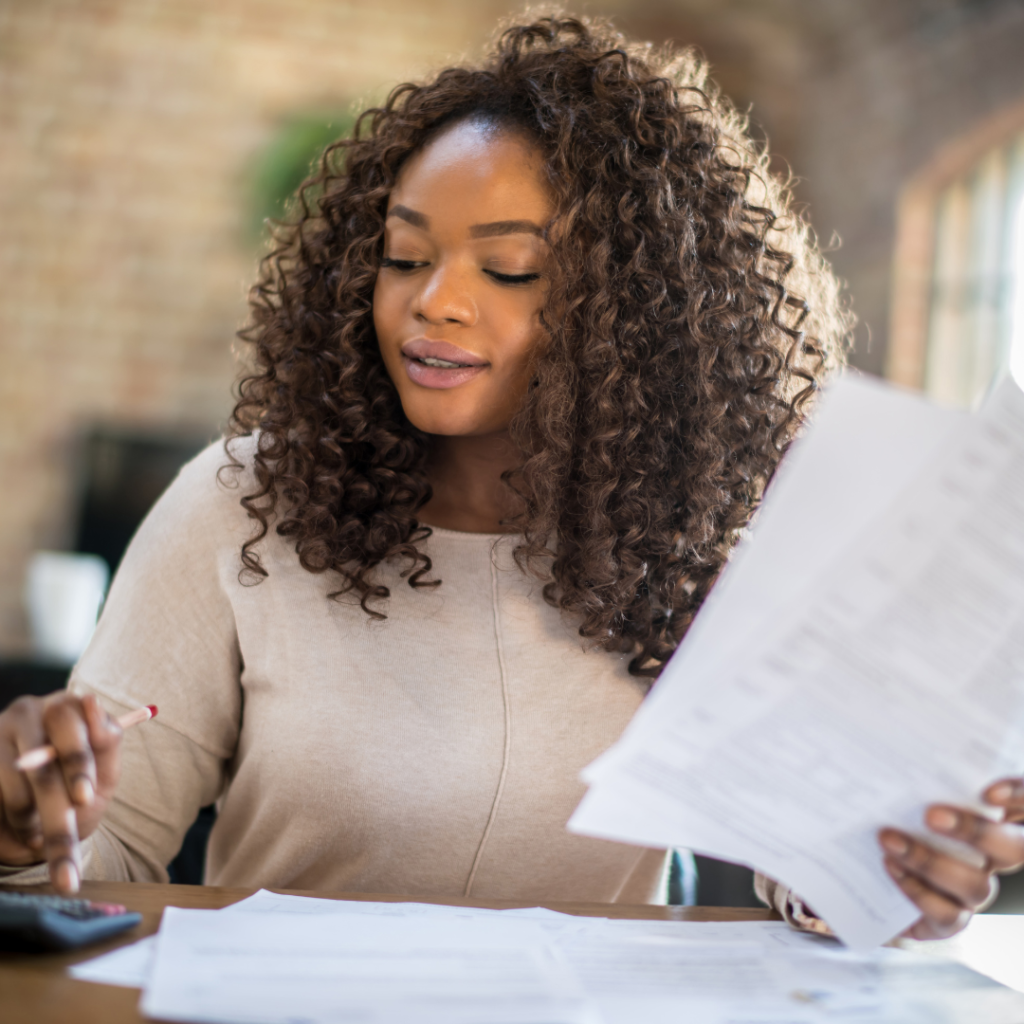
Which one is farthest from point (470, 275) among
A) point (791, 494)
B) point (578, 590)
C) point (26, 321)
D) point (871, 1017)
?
point (26, 321)

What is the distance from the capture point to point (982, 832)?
65 cm

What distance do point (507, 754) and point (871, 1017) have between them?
0.47m

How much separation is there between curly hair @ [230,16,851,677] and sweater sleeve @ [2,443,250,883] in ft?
0.18

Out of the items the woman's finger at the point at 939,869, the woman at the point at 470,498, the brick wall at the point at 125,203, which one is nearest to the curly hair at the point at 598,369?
the woman at the point at 470,498

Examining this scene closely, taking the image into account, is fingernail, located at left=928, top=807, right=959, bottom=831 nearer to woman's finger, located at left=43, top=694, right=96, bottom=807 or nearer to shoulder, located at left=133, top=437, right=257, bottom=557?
woman's finger, located at left=43, top=694, right=96, bottom=807

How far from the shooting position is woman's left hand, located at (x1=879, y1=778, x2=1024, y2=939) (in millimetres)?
644

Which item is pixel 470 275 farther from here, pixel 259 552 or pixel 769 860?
pixel 769 860

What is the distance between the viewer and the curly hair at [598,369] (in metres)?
1.08

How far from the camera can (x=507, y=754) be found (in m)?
1.02

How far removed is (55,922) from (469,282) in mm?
652

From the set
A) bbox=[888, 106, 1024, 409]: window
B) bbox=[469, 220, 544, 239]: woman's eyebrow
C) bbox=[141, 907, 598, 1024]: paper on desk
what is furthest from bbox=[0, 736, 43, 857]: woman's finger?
bbox=[888, 106, 1024, 409]: window

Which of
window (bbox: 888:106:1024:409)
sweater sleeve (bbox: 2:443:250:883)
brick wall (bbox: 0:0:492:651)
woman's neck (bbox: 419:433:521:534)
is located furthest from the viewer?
brick wall (bbox: 0:0:492:651)

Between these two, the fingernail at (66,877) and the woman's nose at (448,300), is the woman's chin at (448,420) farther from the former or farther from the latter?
the fingernail at (66,877)

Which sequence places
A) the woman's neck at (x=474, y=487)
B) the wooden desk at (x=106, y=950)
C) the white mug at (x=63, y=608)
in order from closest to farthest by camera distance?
the wooden desk at (x=106, y=950) → the woman's neck at (x=474, y=487) → the white mug at (x=63, y=608)
